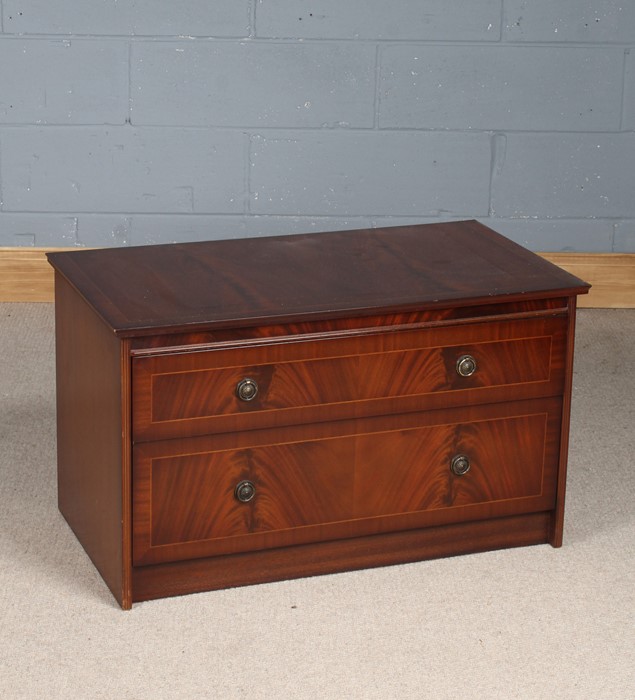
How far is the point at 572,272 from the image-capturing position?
418 centimetres

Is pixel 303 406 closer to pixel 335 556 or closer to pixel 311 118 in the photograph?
pixel 335 556

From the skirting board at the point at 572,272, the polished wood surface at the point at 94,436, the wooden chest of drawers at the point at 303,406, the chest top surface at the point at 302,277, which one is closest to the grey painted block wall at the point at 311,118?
the skirting board at the point at 572,272

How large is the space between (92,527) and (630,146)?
2182mm

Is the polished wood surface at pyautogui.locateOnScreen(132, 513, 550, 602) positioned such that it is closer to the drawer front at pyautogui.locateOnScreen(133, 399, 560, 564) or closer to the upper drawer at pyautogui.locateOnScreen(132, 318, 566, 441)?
the drawer front at pyautogui.locateOnScreen(133, 399, 560, 564)

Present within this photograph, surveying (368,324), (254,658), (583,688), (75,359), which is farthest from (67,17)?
(583,688)

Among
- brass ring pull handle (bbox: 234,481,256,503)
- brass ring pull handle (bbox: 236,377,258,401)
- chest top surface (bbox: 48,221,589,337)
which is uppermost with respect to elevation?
chest top surface (bbox: 48,221,589,337)

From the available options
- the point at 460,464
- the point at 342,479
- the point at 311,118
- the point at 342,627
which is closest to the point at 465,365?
the point at 460,464

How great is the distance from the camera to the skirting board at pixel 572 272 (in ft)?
13.5

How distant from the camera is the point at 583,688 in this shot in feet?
7.72

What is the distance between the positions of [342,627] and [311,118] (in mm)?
1907

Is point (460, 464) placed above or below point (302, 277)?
below

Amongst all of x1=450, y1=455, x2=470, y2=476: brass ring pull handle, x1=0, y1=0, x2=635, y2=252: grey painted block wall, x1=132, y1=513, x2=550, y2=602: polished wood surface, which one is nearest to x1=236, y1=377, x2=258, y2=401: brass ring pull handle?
x1=132, y1=513, x2=550, y2=602: polished wood surface

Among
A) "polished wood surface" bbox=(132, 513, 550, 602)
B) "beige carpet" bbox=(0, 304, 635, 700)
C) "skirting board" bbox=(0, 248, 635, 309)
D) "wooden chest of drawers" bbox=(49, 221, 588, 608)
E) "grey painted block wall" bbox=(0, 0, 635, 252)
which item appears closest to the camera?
"beige carpet" bbox=(0, 304, 635, 700)

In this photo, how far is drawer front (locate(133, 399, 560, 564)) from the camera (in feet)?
8.21
